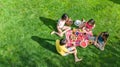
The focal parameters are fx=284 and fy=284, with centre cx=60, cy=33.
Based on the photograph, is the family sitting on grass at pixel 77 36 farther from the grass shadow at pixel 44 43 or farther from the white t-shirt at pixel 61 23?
the grass shadow at pixel 44 43

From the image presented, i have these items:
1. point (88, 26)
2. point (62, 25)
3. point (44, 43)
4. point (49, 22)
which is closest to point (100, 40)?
point (88, 26)

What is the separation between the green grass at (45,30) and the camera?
43.0 ft

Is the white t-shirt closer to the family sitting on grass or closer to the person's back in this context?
the family sitting on grass

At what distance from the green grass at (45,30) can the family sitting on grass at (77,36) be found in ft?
0.86

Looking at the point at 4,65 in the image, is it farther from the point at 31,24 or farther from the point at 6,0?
the point at 6,0

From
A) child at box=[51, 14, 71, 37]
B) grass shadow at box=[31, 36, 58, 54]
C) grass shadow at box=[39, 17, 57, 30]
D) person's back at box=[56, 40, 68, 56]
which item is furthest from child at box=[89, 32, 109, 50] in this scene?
A: grass shadow at box=[39, 17, 57, 30]

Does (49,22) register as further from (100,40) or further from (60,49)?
(100,40)

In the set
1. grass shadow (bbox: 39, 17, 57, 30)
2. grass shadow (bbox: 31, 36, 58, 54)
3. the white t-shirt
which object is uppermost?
the white t-shirt

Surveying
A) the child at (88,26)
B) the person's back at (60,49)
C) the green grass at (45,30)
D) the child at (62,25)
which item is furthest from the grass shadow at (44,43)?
the child at (88,26)

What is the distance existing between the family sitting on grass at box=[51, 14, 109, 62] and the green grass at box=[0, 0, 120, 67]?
0.86 feet

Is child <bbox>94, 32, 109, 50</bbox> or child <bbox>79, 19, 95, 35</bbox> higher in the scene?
child <bbox>79, 19, 95, 35</bbox>

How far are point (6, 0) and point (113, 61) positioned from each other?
267 inches

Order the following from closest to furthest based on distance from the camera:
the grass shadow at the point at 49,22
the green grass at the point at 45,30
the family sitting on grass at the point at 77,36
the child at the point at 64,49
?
the child at the point at 64,49 → the green grass at the point at 45,30 → the family sitting on grass at the point at 77,36 → the grass shadow at the point at 49,22

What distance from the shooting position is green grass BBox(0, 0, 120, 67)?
13102 millimetres
